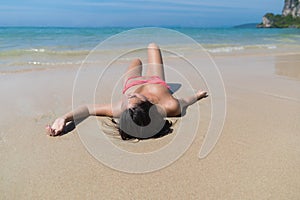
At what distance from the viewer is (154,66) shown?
438cm

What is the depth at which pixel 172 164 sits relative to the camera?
2.28 meters

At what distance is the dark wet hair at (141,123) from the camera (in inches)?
105

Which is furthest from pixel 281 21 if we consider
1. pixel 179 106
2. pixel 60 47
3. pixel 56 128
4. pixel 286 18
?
pixel 56 128

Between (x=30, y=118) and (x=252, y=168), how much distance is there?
238cm

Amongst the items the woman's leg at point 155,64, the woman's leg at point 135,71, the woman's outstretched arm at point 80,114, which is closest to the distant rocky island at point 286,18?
the woman's leg at point 155,64

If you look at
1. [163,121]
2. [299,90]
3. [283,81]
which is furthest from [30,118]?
[283,81]

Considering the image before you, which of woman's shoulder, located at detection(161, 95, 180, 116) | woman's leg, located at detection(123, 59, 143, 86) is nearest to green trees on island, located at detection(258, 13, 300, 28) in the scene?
woman's leg, located at detection(123, 59, 143, 86)

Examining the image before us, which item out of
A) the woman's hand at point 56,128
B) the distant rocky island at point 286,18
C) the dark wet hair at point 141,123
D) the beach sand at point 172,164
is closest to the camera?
the beach sand at point 172,164

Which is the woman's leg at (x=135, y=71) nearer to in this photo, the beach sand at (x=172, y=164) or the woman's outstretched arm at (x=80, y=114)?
the beach sand at (x=172, y=164)

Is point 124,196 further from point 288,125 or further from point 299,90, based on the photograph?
point 299,90

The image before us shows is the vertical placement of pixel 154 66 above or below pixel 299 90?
above

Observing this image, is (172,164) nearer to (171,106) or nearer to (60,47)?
(171,106)

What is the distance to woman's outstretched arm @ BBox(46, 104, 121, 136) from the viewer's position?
9.26 feet

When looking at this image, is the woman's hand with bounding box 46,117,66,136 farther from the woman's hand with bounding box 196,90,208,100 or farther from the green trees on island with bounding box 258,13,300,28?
the green trees on island with bounding box 258,13,300,28
